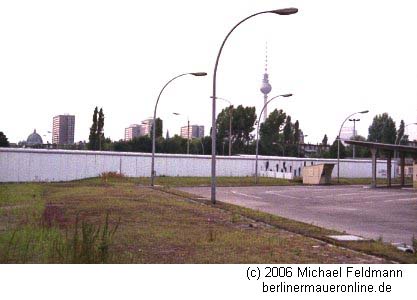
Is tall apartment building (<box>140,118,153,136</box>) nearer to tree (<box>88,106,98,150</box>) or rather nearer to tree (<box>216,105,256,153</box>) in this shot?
tree (<box>216,105,256,153</box>)

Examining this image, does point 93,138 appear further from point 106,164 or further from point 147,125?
point 147,125

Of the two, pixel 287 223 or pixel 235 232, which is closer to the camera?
pixel 235 232

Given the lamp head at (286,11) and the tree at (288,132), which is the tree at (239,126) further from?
the lamp head at (286,11)

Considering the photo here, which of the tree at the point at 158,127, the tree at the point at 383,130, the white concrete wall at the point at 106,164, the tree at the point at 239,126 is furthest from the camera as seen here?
the tree at the point at 383,130

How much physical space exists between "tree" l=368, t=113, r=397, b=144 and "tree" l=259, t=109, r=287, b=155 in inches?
877

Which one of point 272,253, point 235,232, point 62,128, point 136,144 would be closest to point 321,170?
point 235,232

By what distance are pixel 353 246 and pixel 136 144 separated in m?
101

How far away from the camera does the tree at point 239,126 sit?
117 m

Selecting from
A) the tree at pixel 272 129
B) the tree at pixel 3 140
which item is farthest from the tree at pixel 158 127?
the tree at pixel 3 140

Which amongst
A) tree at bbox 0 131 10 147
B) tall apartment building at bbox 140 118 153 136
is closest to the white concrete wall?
tree at bbox 0 131 10 147

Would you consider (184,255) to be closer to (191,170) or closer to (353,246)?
(353,246)

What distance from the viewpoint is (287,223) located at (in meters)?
15.9

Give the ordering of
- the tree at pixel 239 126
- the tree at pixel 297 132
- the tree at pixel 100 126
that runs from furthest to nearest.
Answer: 1. the tree at pixel 297 132
2. the tree at pixel 239 126
3. the tree at pixel 100 126

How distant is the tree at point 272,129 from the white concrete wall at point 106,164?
42531 mm
